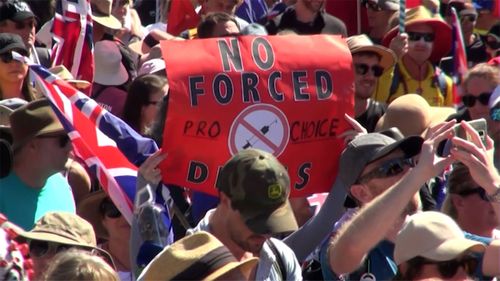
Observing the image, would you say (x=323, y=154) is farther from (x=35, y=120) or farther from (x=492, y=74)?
(x=492, y=74)

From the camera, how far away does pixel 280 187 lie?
5.49 metres

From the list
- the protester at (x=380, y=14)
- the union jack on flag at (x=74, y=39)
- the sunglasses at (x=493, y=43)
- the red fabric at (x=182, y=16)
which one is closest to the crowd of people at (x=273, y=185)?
the union jack on flag at (x=74, y=39)

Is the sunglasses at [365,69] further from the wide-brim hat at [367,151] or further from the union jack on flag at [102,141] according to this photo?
the wide-brim hat at [367,151]

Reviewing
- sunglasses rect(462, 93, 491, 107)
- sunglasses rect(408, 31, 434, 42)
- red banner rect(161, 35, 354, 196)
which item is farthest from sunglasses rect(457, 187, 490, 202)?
sunglasses rect(408, 31, 434, 42)

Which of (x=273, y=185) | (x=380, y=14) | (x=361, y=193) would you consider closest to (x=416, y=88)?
(x=380, y=14)

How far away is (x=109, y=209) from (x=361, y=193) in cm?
142

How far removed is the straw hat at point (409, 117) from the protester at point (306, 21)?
2.61 m

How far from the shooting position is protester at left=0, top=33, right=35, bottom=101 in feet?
26.4

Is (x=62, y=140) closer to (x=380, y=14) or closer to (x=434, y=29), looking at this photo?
Result: (x=434, y=29)

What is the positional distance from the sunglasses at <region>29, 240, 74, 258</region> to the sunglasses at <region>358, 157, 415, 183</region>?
4.28ft

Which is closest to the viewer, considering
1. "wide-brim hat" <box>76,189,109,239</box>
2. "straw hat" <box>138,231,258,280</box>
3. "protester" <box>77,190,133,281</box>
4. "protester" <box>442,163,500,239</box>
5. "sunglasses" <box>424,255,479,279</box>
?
"straw hat" <box>138,231,258,280</box>

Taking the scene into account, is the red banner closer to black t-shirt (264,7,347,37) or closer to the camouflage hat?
the camouflage hat

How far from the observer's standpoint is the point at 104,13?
9906 mm

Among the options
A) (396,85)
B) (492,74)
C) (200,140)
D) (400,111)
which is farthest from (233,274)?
(396,85)
